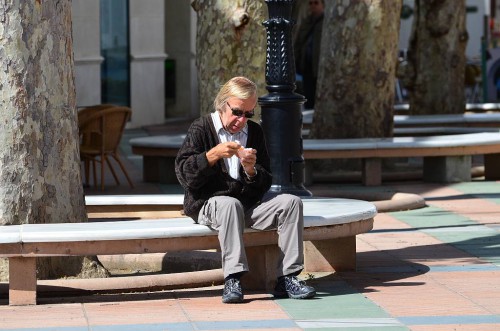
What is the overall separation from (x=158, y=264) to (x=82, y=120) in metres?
5.20

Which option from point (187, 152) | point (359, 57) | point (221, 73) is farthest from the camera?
point (359, 57)

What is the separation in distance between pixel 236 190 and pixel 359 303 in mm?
946

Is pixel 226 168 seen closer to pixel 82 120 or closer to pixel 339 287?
pixel 339 287

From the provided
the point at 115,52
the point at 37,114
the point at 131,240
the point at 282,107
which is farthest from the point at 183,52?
the point at 131,240

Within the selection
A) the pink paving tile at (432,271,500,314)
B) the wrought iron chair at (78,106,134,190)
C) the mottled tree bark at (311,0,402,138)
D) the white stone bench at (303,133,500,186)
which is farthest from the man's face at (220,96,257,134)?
the mottled tree bark at (311,0,402,138)

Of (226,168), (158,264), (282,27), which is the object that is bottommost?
(158,264)

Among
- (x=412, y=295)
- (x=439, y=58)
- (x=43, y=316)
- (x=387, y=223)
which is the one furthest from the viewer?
(x=439, y=58)

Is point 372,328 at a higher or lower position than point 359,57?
lower

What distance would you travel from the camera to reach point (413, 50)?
22062 mm

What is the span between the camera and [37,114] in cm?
866

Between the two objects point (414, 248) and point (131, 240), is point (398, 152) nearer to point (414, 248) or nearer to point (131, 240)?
point (414, 248)

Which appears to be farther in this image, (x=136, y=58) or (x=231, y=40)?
(x=136, y=58)

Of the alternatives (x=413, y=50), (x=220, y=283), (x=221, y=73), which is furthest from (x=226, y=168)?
(x=413, y=50)

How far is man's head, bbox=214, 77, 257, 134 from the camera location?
823 centimetres
